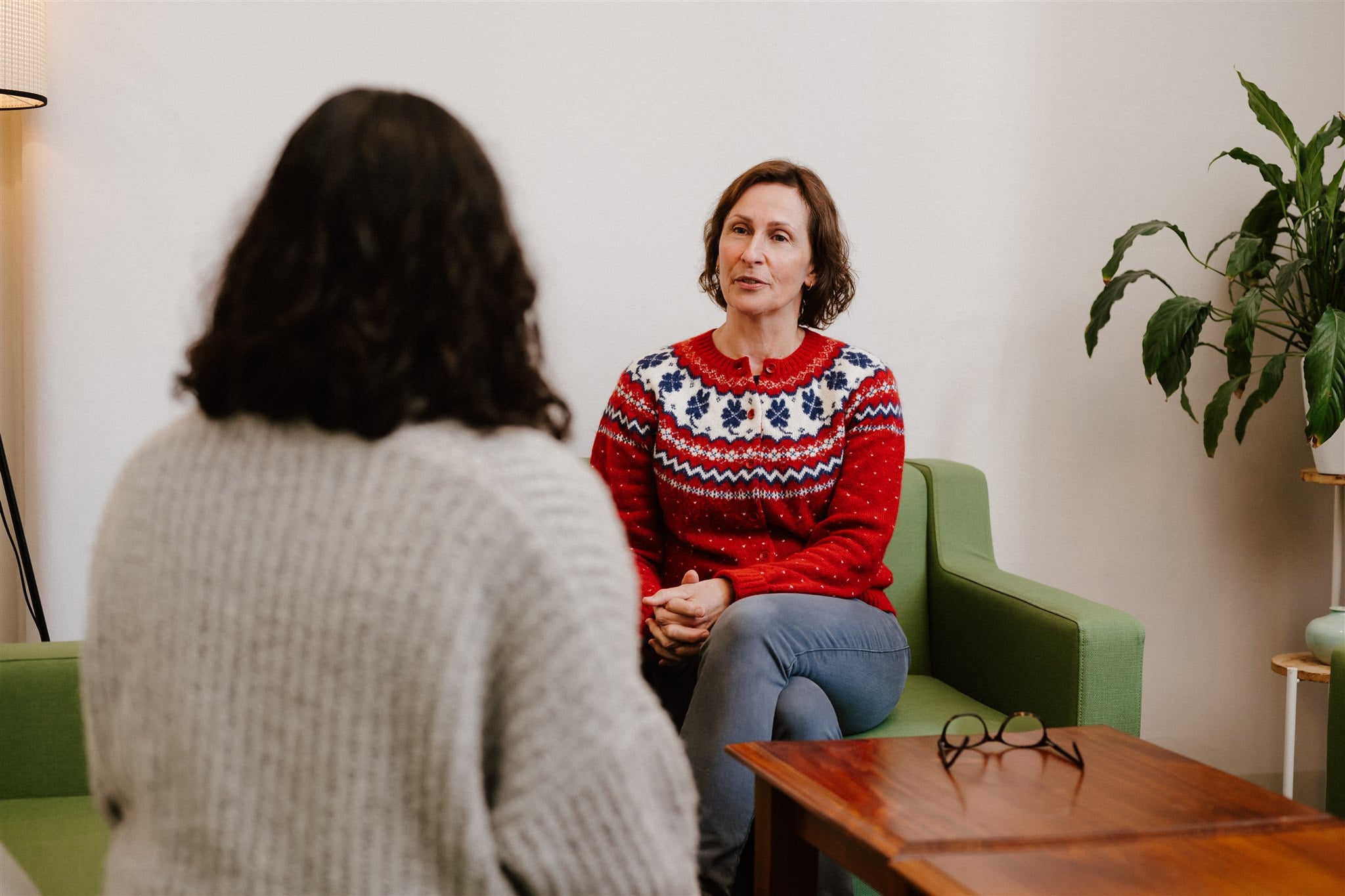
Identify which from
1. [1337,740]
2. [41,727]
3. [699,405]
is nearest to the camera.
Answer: [41,727]

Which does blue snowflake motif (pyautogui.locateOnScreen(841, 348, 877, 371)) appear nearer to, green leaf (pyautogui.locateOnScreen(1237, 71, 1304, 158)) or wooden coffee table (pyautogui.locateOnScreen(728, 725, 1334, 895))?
wooden coffee table (pyautogui.locateOnScreen(728, 725, 1334, 895))

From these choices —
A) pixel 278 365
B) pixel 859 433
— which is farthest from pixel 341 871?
pixel 859 433

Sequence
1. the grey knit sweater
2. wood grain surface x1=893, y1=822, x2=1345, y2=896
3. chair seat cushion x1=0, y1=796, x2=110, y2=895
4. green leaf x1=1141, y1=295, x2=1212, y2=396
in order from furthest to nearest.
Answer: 1. green leaf x1=1141, y1=295, x2=1212, y2=396
2. chair seat cushion x1=0, y1=796, x2=110, y2=895
3. wood grain surface x1=893, y1=822, x2=1345, y2=896
4. the grey knit sweater

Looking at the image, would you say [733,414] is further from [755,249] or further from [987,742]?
[987,742]

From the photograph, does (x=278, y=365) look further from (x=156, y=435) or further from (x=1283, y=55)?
(x=1283, y=55)

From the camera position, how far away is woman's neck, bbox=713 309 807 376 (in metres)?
2.10

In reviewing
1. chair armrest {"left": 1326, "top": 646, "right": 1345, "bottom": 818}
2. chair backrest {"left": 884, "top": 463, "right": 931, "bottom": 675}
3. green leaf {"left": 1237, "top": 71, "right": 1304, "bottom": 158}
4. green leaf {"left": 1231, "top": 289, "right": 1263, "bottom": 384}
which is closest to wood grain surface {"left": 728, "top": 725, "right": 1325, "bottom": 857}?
chair armrest {"left": 1326, "top": 646, "right": 1345, "bottom": 818}

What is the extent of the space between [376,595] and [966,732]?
0.98 metres

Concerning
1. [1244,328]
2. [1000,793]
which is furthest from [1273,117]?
[1000,793]

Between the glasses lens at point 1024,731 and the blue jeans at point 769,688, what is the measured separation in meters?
0.26

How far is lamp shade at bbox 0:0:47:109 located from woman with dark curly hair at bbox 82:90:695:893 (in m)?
1.48

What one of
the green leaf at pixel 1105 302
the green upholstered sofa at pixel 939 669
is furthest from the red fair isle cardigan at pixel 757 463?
the green leaf at pixel 1105 302

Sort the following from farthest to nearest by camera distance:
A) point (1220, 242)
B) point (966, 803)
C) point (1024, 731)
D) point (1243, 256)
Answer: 1. point (1220, 242)
2. point (1243, 256)
3. point (1024, 731)
4. point (966, 803)

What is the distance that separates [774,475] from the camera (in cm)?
200
